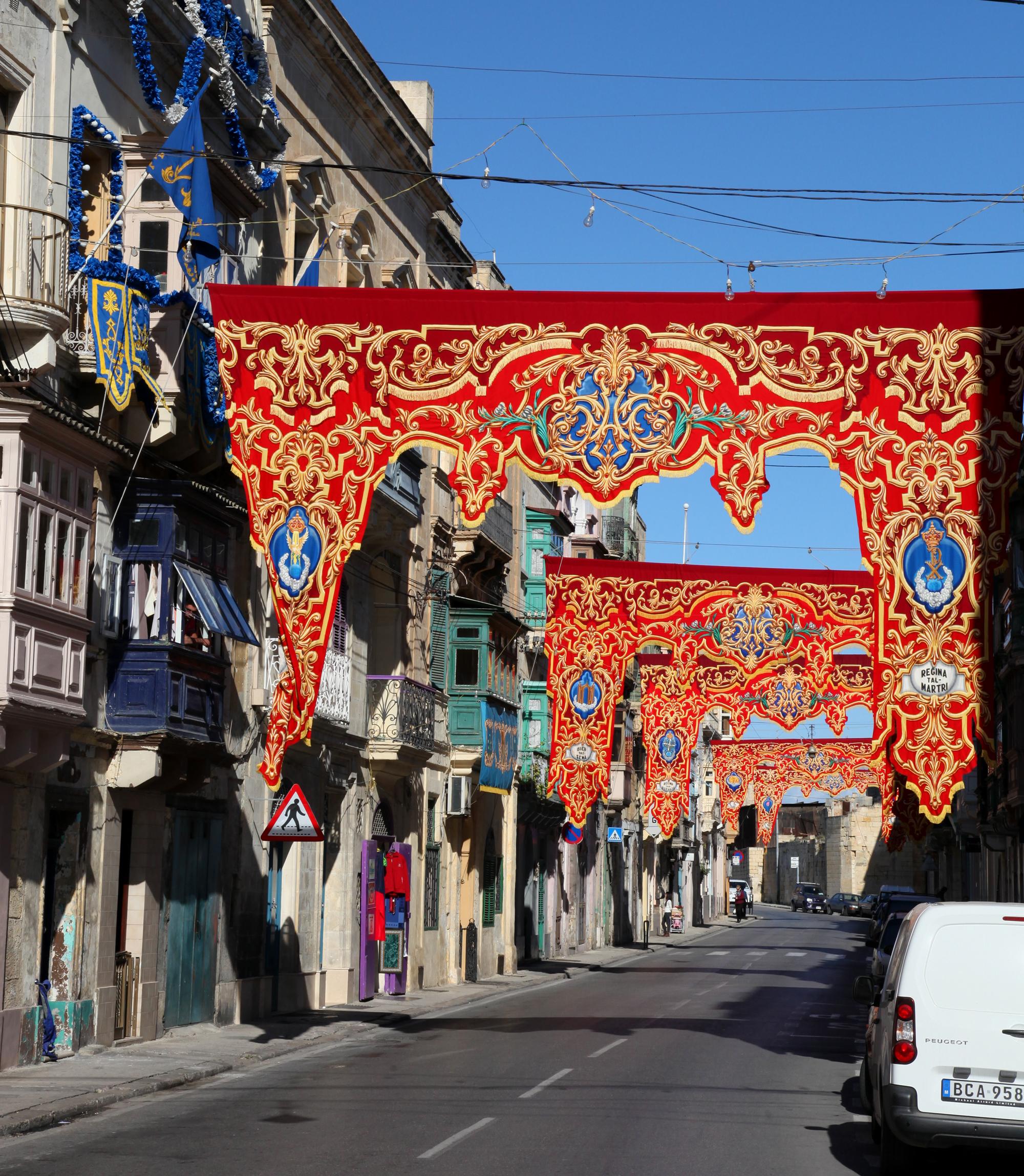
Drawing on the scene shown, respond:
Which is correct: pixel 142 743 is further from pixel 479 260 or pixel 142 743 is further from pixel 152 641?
pixel 479 260

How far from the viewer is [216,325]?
17469mm

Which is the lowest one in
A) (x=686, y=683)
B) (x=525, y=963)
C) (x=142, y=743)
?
(x=525, y=963)

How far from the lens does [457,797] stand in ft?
120

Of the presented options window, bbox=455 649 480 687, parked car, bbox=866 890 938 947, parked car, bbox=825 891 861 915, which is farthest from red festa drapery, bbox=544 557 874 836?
parked car, bbox=825 891 861 915

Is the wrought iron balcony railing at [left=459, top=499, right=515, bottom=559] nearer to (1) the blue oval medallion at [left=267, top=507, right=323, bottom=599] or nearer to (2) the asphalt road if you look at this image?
(2) the asphalt road

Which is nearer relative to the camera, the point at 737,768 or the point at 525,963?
the point at 525,963

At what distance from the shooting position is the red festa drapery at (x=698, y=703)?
121 feet

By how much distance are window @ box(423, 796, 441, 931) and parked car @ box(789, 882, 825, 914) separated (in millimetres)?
75776

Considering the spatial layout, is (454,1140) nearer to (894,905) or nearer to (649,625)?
(649,625)

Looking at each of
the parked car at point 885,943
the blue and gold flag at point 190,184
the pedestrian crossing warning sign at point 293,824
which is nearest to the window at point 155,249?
the blue and gold flag at point 190,184

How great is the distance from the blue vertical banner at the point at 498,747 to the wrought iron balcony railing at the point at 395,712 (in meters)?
5.25

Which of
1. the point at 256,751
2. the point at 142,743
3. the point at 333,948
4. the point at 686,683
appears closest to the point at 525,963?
the point at 686,683

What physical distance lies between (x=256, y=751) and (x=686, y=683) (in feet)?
44.5

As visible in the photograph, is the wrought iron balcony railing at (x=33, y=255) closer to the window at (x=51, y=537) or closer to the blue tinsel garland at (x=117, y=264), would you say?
the blue tinsel garland at (x=117, y=264)
